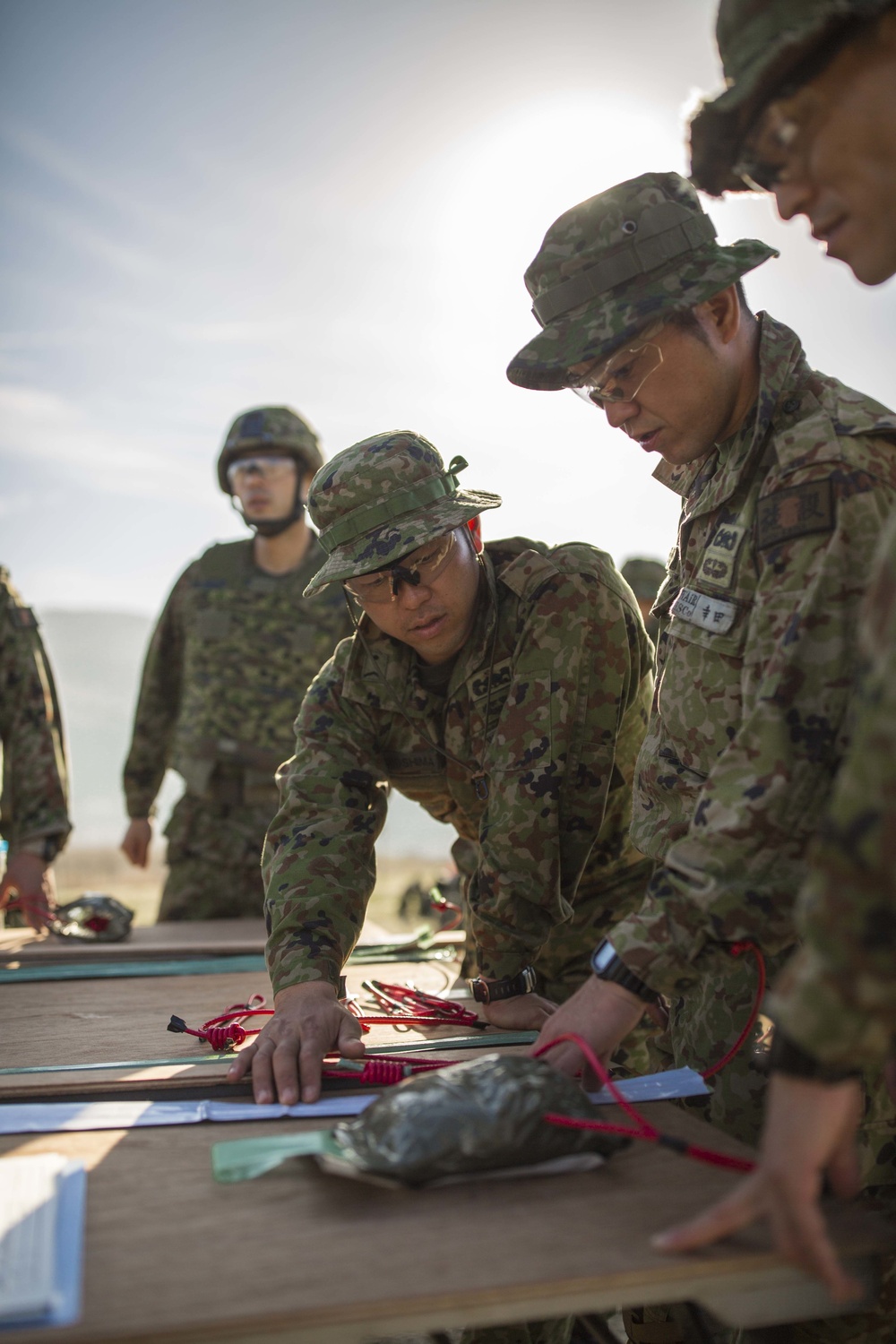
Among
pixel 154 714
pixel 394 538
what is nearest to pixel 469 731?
pixel 394 538

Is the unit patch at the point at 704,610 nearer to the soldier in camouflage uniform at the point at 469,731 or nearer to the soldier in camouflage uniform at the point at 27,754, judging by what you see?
the soldier in camouflage uniform at the point at 469,731

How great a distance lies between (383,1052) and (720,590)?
3.39 feet

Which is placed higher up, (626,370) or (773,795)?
(626,370)

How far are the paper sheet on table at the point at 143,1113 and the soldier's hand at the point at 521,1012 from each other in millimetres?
521

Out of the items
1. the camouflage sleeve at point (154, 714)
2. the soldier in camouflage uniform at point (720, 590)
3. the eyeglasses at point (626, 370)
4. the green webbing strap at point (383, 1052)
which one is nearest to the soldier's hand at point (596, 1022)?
the soldier in camouflage uniform at point (720, 590)

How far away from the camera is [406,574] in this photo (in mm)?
2350

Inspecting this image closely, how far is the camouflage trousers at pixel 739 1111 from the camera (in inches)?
62.4

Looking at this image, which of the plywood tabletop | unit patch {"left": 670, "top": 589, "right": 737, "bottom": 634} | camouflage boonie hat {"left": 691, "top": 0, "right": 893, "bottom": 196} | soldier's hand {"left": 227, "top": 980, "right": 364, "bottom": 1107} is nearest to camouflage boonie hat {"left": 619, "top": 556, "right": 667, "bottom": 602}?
unit patch {"left": 670, "top": 589, "right": 737, "bottom": 634}

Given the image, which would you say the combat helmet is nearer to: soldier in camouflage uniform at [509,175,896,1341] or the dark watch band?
soldier in camouflage uniform at [509,175,896,1341]

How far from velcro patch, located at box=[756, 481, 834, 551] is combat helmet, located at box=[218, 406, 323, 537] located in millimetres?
3494

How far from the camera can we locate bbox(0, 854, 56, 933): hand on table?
13.0 feet

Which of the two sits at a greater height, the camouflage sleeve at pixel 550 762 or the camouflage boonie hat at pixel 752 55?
the camouflage boonie hat at pixel 752 55

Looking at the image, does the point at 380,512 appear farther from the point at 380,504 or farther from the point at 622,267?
the point at 622,267

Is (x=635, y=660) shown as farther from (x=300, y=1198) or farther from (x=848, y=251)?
(x=300, y=1198)
